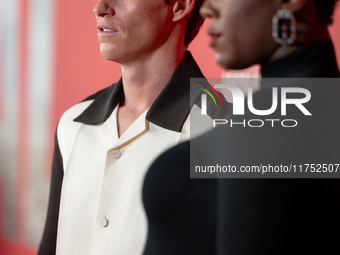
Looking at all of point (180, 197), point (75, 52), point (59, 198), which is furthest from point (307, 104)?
point (75, 52)

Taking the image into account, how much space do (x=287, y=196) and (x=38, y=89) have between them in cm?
166

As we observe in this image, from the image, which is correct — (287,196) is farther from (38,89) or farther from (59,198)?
(38,89)

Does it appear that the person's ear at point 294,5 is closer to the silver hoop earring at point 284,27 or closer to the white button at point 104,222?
the silver hoop earring at point 284,27

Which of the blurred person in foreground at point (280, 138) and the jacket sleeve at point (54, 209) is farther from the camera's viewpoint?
the jacket sleeve at point (54, 209)

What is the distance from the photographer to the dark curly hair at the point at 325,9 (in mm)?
590

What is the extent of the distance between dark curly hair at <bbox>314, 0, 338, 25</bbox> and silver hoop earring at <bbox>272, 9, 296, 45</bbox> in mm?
50

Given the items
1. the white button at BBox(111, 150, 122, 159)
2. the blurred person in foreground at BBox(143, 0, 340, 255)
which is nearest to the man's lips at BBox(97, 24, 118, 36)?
the white button at BBox(111, 150, 122, 159)

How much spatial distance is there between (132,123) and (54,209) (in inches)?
11.8

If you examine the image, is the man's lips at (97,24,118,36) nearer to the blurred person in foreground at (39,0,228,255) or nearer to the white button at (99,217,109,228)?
the blurred person in foreground at (39,0,228,255)

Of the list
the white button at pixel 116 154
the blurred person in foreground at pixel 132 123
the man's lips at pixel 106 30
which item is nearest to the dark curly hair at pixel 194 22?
the blurred person in foreground at pixel 132 123

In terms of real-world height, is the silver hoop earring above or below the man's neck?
below

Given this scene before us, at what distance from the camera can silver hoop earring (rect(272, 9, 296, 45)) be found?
1.84ft

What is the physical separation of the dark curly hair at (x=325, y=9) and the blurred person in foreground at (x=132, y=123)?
1.02 ft

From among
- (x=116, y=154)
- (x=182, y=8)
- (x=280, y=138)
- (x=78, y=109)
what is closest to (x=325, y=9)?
(x=280, y=138)
